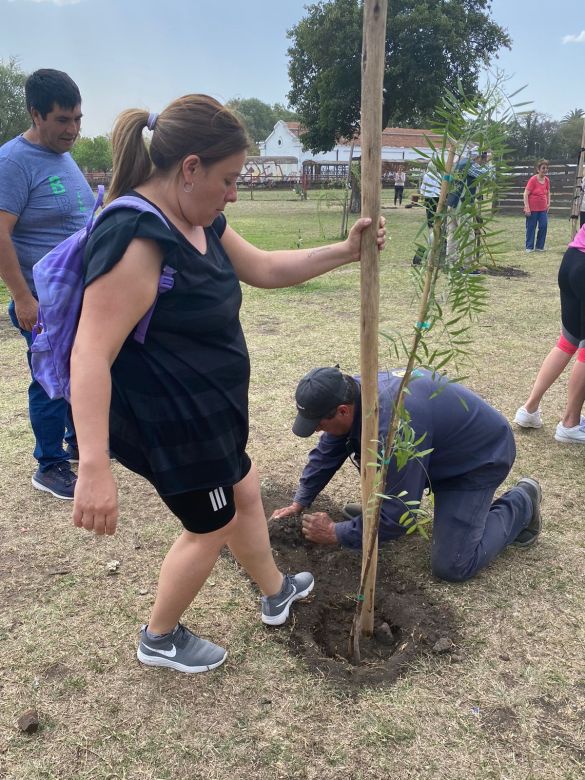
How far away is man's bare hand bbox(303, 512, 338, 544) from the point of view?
9.35 ft

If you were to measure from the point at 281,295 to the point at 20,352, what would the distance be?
392 cm

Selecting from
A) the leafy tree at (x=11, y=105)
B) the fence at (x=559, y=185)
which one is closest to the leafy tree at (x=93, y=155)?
the leafy tree at (x=11, y=105)

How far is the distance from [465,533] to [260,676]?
106cm

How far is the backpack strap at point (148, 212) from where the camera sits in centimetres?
163

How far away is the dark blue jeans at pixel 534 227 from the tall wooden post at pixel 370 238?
11989 mm

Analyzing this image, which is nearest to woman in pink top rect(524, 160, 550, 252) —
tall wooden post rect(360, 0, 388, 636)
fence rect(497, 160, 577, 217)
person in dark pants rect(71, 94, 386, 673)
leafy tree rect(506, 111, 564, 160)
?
fence rect(497, 160, 577, 217)

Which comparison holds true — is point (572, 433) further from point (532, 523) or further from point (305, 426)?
point (305, 426)

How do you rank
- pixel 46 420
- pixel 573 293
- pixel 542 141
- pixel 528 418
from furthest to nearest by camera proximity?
pixel 542 141
pixel 528 418
pixel 573 293
pixel 46 420

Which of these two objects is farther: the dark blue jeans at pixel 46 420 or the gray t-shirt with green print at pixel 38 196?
the dark blue jeans at pixel 46 420

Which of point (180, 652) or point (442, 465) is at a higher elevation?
point (442, 465)

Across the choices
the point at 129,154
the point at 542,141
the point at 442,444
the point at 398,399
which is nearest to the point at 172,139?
the point at 129,154

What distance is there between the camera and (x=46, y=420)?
11.5 ft

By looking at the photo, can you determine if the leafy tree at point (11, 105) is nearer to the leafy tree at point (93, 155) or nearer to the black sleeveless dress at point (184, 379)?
the leafy tree at point (93, 155)

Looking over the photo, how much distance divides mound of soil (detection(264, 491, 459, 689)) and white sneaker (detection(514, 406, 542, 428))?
1862mm
